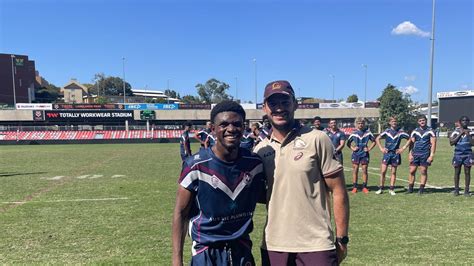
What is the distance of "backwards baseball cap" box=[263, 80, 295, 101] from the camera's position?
8.96ft

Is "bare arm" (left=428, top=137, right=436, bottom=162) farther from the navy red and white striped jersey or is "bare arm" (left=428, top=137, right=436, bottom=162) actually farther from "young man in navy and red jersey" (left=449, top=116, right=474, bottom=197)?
the navy red and white striped jersey

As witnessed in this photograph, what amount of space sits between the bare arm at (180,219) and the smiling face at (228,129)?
16.2 inches

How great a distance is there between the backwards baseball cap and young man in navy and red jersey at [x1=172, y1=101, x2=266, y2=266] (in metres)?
0.30

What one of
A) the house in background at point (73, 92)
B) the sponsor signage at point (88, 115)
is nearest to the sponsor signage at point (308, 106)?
the sponsor signage at point (88, 115)

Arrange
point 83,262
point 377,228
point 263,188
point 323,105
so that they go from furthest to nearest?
1. point 323,105
2. point 377,228
3. point 83,262
4. point 263,188

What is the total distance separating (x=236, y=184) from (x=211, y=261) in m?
0.55

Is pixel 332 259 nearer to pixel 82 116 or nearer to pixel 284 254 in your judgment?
pixel 284 254

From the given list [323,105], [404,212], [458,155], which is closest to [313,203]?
[404,212]

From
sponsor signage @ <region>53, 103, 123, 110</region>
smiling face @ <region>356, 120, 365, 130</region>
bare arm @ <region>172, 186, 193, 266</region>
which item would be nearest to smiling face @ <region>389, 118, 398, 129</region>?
smiling face @ <region>356, 120, 365, 130</region>

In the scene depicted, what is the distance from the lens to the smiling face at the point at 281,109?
8.99 ft

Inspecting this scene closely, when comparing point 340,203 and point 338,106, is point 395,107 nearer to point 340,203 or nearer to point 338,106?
point 338,106

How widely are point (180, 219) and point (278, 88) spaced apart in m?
1.18

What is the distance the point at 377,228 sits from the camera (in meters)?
6.54

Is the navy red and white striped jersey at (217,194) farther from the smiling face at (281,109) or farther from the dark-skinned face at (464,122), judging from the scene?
the dark-skinned face at (464,122)
